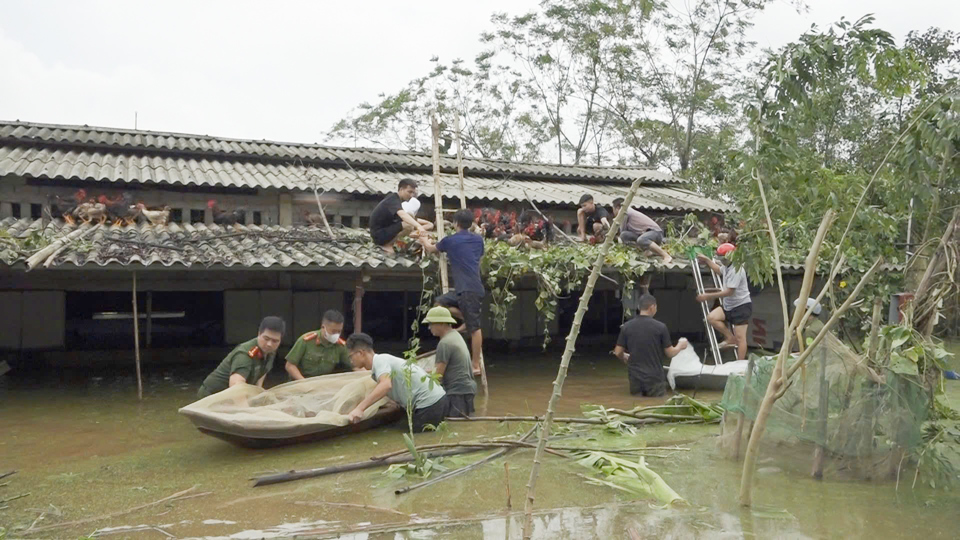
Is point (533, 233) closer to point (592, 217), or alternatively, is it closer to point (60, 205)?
point (592, 217)

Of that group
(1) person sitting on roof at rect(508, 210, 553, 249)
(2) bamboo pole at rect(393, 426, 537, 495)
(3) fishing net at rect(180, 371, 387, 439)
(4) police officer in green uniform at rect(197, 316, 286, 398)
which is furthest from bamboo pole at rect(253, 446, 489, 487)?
(1) person sitting on roof at rect(508, 210, 553, 249)

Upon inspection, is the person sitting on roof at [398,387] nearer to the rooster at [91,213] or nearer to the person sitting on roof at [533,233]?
the person sitting on roof at [533,233]

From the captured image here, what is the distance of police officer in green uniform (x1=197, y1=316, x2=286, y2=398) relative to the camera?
678 centimetres

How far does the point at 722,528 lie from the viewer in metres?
4.64

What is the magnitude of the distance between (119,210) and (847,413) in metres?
9.44

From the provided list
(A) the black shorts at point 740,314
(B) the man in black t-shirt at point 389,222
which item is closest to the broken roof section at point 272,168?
(B) the man in black t-shirt at point 389,222

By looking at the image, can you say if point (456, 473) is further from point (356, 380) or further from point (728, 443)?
point (728, 443)

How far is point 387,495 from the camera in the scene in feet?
17.3

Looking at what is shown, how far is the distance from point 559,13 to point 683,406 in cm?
1854

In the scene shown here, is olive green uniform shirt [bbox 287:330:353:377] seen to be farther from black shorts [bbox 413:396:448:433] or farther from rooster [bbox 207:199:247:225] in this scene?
rooster [bbox 207:199:247:225]

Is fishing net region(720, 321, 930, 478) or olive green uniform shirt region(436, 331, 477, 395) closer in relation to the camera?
fishing net region(720, 321, 930, 478)

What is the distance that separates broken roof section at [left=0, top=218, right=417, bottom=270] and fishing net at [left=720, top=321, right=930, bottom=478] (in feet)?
16.8

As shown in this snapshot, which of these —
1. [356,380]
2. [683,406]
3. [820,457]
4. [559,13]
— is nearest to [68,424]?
[356,380]

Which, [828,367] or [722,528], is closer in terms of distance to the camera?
[722,528]
